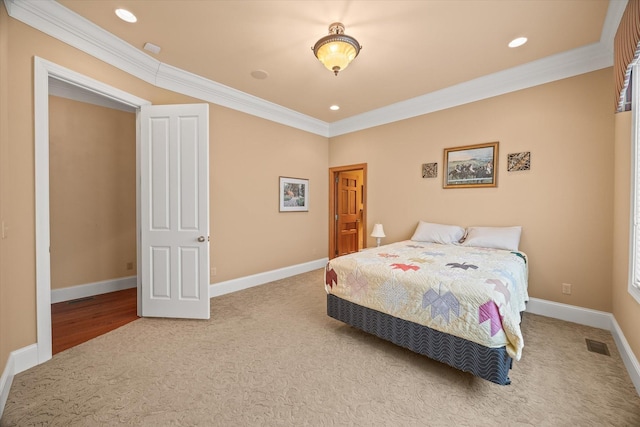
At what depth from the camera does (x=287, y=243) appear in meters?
4.81

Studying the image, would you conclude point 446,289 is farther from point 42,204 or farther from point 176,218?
point 42,204

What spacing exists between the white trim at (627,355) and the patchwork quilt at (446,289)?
2.39ft

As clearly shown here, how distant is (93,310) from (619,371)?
538 centimetres

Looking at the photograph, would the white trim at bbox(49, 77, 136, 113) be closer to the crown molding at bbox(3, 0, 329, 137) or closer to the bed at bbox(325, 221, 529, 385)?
the crown molding at bbox(3, 0, 329, 137)

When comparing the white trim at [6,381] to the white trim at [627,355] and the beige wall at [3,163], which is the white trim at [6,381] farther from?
the white trim at [627,355]

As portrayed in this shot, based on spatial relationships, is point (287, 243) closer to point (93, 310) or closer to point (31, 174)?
point (93, 310)

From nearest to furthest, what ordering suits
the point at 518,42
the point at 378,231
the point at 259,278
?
the point at 518,42, the point at 259,278, the point at 378,231

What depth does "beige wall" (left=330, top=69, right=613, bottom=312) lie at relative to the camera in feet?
9.12

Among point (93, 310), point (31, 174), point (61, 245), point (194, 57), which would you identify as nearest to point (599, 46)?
point (194, 57)

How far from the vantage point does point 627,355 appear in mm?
2072

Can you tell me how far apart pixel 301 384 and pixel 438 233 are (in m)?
2.77

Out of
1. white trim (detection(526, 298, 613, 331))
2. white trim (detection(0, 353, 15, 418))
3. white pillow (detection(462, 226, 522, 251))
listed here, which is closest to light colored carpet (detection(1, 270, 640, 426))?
white trim (detection(0, 353, 15, 418))

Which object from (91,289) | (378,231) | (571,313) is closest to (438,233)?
(378,231)

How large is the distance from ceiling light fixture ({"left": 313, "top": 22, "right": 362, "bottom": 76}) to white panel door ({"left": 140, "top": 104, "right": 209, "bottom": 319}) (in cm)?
152
